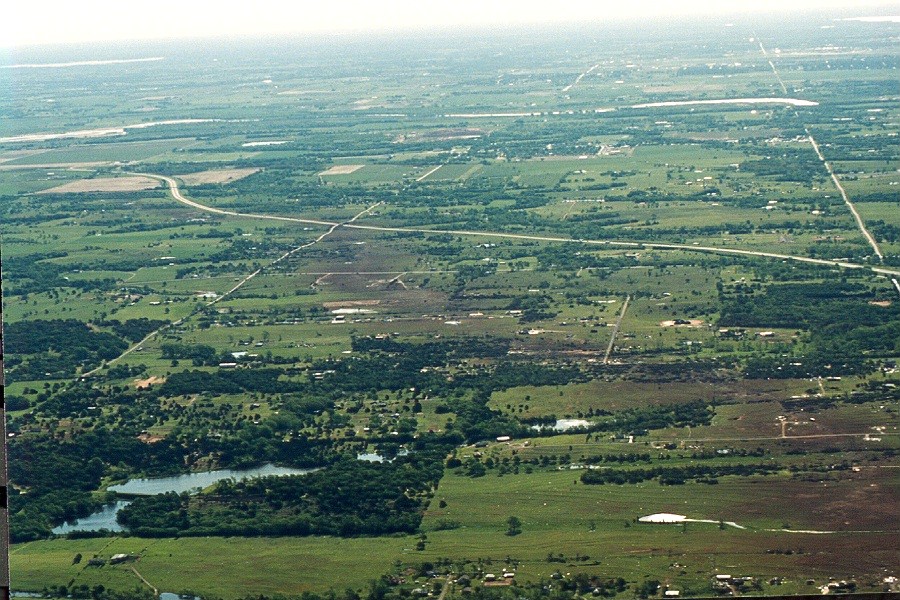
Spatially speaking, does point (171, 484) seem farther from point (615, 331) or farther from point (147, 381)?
point (615, 331)

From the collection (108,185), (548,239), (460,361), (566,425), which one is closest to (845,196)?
(548,239)

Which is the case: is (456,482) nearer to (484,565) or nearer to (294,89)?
(484,565)

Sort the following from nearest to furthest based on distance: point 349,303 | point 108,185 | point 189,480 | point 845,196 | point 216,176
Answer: point 189,480 → point 349,303 → point 845,196 → point 108,185 → point 216,176

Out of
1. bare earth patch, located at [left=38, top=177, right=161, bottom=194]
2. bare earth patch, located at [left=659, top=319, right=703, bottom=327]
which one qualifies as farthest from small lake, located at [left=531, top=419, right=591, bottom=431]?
bare earth patch, located at [left=38, top=177, right=161, bottom=194]

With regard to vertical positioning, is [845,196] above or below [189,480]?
above

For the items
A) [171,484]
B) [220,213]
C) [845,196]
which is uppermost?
[845,196]

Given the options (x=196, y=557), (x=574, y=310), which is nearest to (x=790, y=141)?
(x=574, y=310)

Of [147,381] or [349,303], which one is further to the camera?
[349,303]
